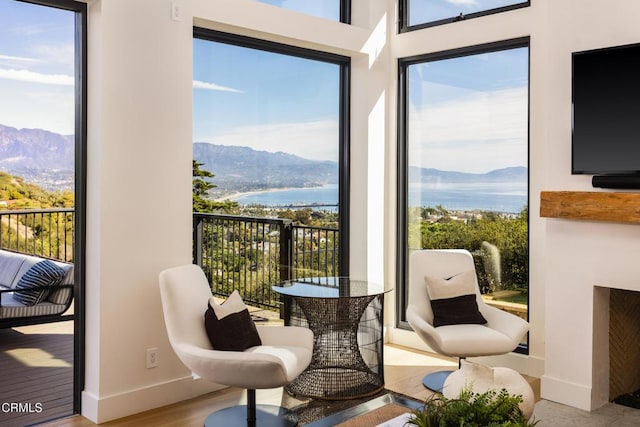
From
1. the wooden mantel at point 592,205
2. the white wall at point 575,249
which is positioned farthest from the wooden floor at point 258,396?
the wooden mantel at point 592,205

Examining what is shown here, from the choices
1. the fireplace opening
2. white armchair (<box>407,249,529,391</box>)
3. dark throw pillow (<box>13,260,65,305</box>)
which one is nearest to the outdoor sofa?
dark throw pillow (<box>13,260,65,305</box>)

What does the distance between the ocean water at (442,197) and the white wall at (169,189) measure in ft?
0.92

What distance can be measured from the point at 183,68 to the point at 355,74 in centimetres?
176

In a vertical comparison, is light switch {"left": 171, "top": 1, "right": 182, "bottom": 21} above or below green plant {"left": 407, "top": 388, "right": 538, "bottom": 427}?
above

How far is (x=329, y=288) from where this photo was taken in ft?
13.5

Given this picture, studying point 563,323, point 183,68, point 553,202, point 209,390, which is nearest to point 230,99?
point 183,68

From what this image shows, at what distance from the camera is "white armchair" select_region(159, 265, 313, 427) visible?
3.10 m

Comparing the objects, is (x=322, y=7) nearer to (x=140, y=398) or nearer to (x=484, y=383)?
(x=140, y=398)

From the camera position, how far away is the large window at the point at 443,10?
15.2 feet

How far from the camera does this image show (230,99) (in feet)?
14.4

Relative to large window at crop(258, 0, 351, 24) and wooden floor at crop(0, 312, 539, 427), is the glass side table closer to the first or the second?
wooden floor at crop(0, 312, 539, 427)

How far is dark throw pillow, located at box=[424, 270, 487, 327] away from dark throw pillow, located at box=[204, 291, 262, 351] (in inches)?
51.1

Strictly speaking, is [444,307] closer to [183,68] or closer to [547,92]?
[547,92]

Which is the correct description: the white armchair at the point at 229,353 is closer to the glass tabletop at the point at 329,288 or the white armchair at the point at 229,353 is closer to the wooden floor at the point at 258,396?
the wooden floor at the point at 258,396
